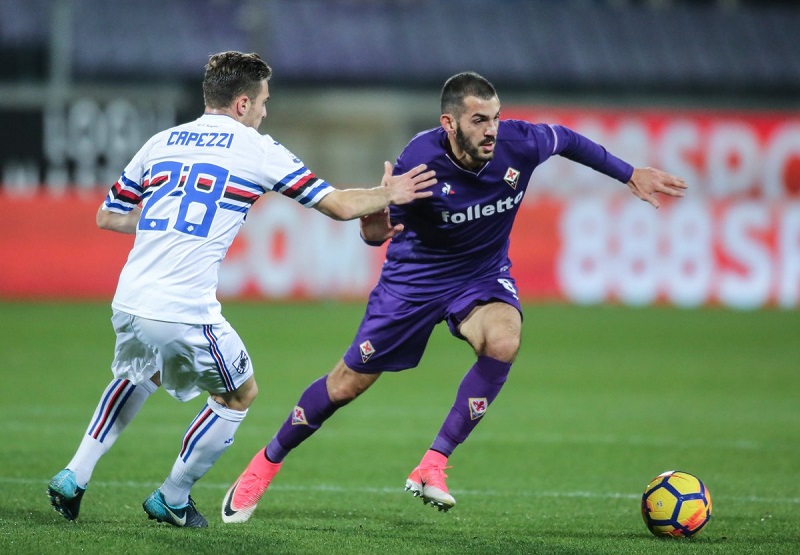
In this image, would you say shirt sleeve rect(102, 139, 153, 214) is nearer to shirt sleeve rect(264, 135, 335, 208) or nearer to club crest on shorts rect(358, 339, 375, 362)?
shirt sleeve rect(264, 135, 335, 208)

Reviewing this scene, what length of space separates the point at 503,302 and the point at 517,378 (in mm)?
6586

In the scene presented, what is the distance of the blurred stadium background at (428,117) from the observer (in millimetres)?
18750

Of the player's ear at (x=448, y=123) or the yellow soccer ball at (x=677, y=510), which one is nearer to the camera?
the yellow soccer ball at (x=677, y=510)

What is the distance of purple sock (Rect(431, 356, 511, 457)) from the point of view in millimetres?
6195

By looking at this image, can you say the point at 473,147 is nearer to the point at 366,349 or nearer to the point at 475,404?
the point at 366,349

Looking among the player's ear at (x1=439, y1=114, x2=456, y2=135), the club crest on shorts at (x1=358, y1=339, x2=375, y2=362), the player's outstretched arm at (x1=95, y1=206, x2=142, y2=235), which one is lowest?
the club crest on shorts at (x1=358, y1=339, x2=375, y2=362)

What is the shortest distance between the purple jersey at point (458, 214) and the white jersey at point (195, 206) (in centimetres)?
107

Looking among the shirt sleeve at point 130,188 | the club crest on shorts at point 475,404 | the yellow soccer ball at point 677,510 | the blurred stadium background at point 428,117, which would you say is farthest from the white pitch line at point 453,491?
the blurred stadium background at point 428,117

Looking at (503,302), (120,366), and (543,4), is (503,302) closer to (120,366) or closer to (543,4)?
(120,366)

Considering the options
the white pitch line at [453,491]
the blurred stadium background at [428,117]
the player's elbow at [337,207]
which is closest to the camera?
the player's elbow at [337,207]

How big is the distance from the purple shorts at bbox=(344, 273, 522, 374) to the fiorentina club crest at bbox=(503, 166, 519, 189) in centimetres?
52

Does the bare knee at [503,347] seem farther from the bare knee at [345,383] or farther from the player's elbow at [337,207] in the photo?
the player's elbow at [337,207]

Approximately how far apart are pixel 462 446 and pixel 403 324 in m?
2.95

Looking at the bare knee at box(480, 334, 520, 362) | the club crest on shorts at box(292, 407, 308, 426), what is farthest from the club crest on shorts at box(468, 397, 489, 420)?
the club crest on shorts at box(292, 407, 308, 426)
